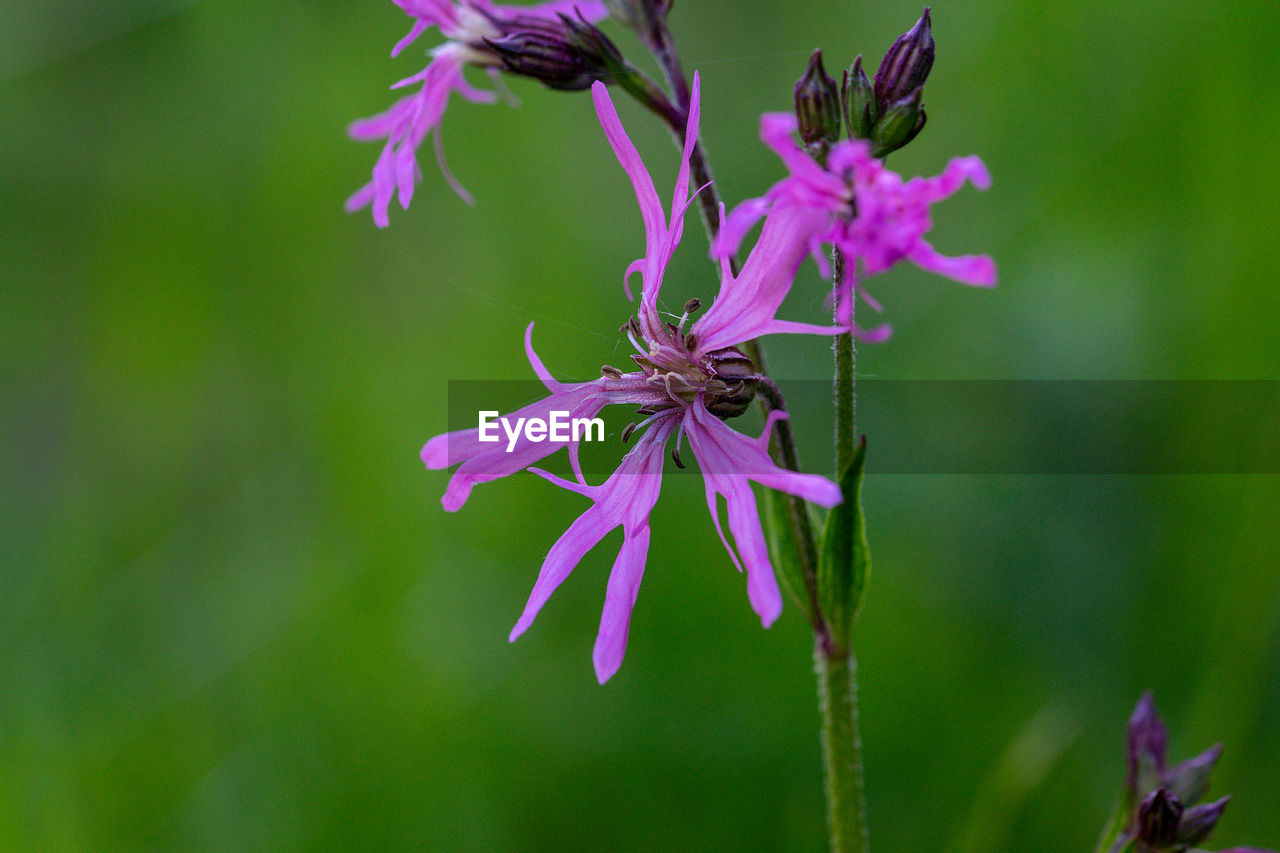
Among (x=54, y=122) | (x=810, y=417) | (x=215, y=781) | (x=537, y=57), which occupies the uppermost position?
(x=54, y=122)

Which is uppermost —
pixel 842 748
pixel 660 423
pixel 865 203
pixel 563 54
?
pixel 563 54

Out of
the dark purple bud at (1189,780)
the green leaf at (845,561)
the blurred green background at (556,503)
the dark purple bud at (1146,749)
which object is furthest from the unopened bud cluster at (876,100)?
the dark purple bud at (1189,780)

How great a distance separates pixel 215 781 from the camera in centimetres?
207

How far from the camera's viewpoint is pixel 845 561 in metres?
1.34

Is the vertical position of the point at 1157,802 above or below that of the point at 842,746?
below

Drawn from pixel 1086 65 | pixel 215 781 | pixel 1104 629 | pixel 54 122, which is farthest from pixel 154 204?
pixel 1104 629

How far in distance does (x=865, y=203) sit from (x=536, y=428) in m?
0.60

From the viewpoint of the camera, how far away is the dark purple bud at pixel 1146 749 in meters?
1.53

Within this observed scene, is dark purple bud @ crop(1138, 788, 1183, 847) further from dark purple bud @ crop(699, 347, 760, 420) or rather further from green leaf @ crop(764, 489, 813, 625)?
dark purple bud @ crop(699, 347, 760, 420)

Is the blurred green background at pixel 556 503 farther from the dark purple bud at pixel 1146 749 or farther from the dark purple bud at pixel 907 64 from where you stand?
the dark purple bud at pixel 907 64

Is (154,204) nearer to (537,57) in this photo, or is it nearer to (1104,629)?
(537,57)

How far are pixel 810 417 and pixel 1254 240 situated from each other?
3.64ft
